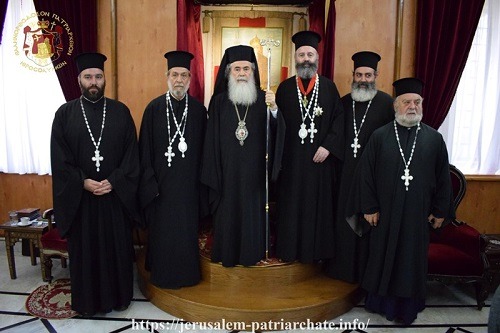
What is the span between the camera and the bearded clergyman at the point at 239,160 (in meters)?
3.74

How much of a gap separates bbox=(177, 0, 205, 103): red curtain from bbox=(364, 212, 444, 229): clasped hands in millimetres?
2601

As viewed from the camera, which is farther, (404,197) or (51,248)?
(51,248)

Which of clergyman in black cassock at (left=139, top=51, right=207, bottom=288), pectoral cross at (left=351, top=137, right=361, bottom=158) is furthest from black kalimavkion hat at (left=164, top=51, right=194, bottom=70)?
pectoral cross at (left=351, top=137, right=361, bottom=158)

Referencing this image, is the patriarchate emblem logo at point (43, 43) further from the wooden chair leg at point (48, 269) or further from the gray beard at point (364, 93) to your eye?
the gray beard at point (364, 93)

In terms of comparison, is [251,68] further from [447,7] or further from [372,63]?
[447,7]

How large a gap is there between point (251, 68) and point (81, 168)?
6.01ft

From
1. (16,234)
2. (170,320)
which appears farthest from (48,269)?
(170,320)

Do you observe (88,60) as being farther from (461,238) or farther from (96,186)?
(461,238)

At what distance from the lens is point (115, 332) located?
3.44 metres

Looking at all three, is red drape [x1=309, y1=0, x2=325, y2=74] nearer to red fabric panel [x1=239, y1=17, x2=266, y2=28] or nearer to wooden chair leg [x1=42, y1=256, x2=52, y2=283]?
red fabric panel [x1=239, y1=17, x2=266, y2=28]

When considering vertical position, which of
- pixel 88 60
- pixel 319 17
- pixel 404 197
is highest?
pixel 319 17

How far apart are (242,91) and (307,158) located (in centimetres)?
92

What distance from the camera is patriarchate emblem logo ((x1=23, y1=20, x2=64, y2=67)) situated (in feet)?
16.6

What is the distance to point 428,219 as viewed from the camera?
363 cm
